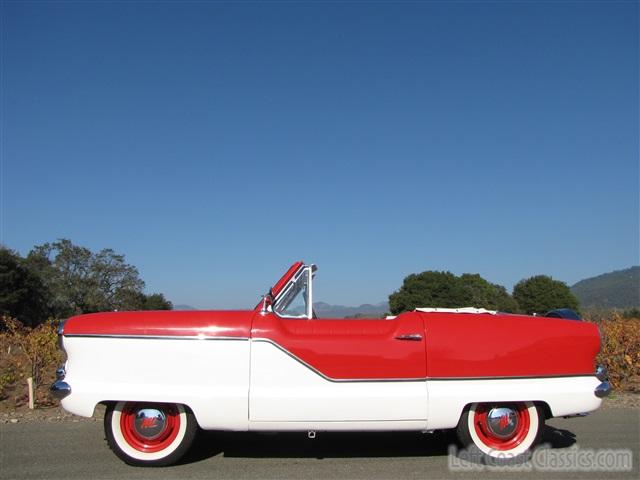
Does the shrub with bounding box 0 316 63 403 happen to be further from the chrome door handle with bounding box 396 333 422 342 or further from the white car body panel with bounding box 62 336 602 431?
the chrome door handle with bounding box 396 333 422 342

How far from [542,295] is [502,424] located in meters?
30.7

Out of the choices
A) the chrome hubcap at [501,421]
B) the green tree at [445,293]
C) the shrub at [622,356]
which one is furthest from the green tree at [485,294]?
the chrome hubcap at [501,421]

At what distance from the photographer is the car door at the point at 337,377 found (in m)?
3.91

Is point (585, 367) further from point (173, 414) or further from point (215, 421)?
point (173, 414)

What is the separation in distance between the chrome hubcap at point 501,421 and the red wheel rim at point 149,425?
Answer: 241 cm

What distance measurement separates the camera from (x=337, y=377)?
395 cm

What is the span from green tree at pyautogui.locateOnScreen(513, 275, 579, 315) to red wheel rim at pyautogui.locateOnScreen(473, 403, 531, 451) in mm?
28103

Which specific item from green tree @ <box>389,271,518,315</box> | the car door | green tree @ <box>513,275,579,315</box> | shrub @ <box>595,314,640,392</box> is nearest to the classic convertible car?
the car door

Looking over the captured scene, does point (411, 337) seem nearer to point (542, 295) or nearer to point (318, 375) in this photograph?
point (318, 375)

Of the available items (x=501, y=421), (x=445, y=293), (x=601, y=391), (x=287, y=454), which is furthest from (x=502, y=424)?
(x=445, y=293)

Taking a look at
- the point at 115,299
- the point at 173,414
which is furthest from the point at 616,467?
the point at 115,299

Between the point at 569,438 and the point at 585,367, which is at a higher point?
the point at 585,367

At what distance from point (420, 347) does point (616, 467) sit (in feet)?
5.62

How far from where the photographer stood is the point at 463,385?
4.00 metres
